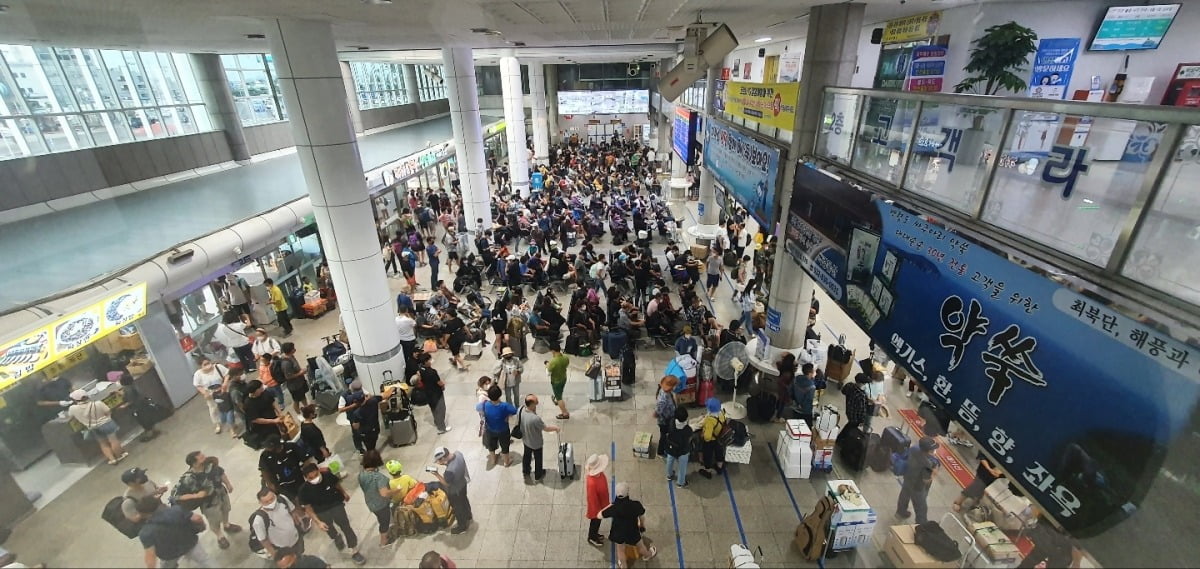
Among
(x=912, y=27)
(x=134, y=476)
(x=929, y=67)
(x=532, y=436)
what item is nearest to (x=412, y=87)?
(x=929, y=67)

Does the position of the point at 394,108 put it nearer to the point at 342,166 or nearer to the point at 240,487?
the point at 342,166

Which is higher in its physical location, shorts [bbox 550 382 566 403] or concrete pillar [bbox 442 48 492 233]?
concrete pillar [bbox 442 48 492 233]

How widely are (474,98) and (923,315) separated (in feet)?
48.0

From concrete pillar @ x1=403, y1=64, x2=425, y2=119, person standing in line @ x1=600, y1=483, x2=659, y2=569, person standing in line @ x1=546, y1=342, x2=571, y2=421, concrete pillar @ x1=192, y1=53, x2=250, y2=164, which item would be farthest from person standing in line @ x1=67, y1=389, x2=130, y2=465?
concrete pillar @ x1=403, y1=64, x2=425, y2=119

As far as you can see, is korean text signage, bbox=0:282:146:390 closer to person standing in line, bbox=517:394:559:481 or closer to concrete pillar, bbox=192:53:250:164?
person standing in line, bbox=517:394:559:481

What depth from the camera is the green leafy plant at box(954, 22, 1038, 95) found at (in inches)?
309

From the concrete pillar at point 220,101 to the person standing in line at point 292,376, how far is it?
10.8 meters

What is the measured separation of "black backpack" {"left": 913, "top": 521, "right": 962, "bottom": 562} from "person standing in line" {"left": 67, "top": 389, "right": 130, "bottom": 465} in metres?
7.02

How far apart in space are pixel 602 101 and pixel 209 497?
1569 inches

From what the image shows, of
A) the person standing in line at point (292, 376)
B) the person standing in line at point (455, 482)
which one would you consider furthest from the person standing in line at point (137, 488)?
the person standing in line at point (292, 376)

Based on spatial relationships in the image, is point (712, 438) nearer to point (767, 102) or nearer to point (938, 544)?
point (938, 544)

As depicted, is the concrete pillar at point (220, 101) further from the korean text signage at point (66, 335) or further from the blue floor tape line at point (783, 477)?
the blue floor tape line at point (783, 477)

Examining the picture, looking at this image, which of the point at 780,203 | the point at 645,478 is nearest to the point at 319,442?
the point at 645,478

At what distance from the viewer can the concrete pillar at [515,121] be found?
20688 millimetres
